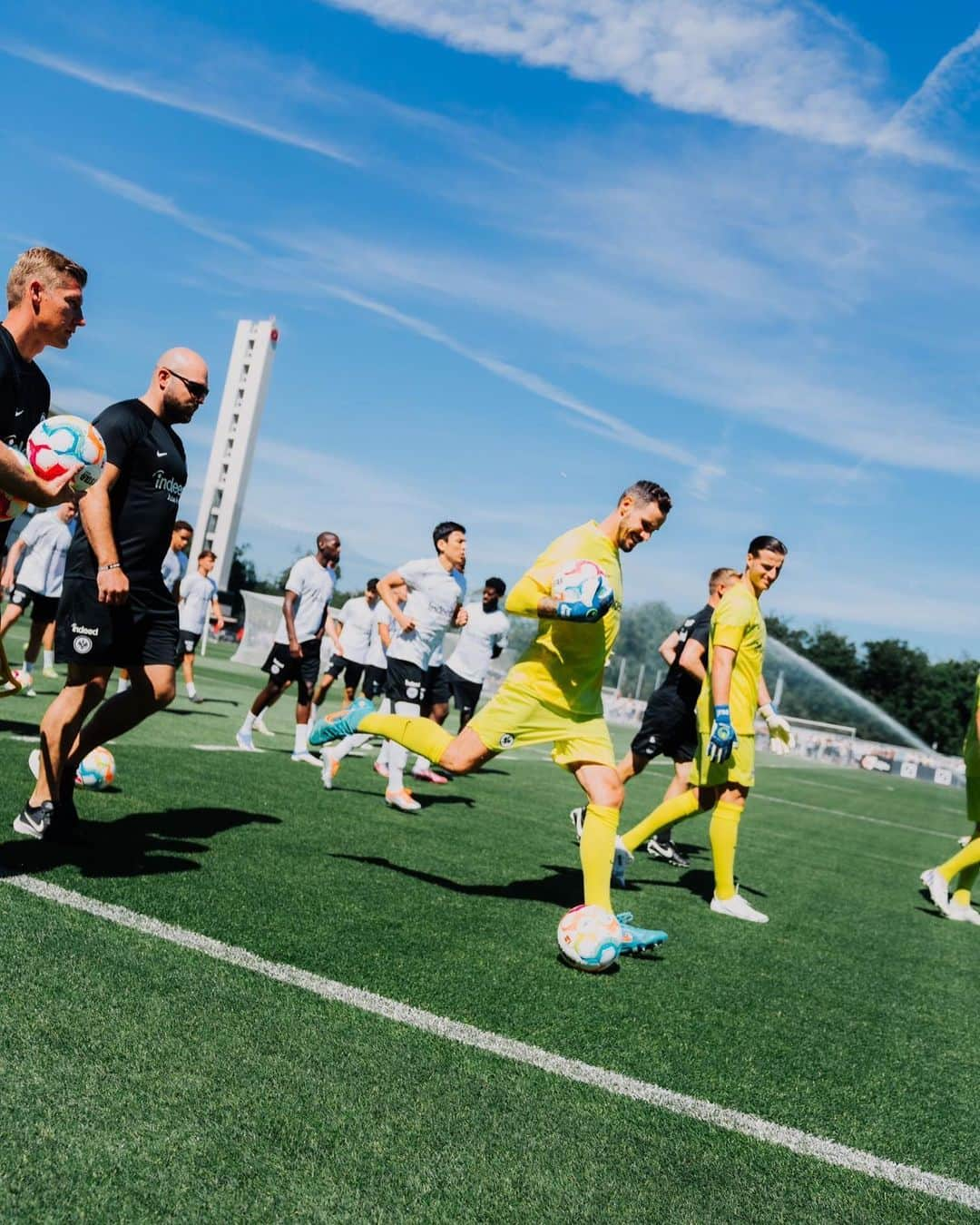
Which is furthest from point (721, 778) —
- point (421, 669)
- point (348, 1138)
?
point (348, 1138)

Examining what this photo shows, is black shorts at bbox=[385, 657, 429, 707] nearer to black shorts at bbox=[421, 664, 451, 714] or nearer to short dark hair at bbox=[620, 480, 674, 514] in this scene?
black shorts at bbox=[421, 664, 451, 714]

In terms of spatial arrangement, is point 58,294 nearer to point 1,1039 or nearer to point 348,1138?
point 1,1039

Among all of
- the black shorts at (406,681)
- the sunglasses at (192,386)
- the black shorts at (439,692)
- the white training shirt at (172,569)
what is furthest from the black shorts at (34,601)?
the sunglasses at (192,386)

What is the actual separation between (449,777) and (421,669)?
2.92 m

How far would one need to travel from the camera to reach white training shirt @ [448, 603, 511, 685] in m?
13.2

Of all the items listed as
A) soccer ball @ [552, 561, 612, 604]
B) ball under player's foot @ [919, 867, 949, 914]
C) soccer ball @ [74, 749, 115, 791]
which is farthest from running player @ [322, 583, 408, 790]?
ball under player's foot @ [919, 867, 949, 914]

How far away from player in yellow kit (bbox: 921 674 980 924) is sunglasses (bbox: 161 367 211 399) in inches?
245

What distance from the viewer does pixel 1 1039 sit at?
2949mm

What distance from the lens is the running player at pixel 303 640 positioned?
11.0 meters

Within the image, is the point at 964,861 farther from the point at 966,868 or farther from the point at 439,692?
the point at 439,692

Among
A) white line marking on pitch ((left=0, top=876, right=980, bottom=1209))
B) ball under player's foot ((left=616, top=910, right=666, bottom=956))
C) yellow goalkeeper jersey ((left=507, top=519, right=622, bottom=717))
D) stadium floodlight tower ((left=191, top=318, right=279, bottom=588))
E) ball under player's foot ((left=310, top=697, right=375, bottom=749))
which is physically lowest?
white line marking on pitch ((left=0, top=876, right=980, bottom=1209))

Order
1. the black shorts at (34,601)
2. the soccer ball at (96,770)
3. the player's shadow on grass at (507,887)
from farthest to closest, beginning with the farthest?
the black shorts at (34,601), the soccer ball at (96,770), the player's shadow on grass at (507,887)

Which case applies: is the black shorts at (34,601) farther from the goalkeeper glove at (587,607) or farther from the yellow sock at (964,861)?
the yellow sock at (964,861)

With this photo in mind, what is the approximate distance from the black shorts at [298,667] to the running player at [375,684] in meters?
0.68
